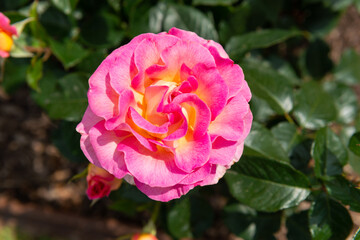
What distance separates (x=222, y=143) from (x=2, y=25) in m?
0.53

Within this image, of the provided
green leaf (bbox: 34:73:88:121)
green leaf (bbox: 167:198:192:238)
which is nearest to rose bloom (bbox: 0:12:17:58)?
green leaf (bbox: 34:73:88:121)

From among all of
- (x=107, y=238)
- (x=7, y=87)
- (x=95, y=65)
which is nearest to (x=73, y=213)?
(x=107, y=238)

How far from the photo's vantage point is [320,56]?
118cm

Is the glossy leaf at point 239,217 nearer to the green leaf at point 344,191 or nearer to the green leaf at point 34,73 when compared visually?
the green leaf at point 344,191

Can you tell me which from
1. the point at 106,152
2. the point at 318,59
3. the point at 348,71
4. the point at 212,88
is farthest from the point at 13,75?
the point at 348,71

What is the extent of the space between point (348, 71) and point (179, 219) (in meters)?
0.85

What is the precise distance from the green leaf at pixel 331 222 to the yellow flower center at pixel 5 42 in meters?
0.76

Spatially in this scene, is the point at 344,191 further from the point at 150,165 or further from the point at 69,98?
the point at 69,98

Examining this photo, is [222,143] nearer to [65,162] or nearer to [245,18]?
[245,18]

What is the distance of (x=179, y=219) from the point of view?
1002mm

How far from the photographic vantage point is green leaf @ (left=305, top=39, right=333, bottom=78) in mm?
1169

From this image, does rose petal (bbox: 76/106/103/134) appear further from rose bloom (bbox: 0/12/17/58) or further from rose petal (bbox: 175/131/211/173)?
rose bloom (bbox: 0/12/17/58)

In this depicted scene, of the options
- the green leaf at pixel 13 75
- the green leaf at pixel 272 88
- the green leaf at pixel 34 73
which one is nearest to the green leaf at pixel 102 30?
the green leaf at pixel 34 73

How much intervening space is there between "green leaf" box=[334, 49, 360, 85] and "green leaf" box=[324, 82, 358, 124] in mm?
88
